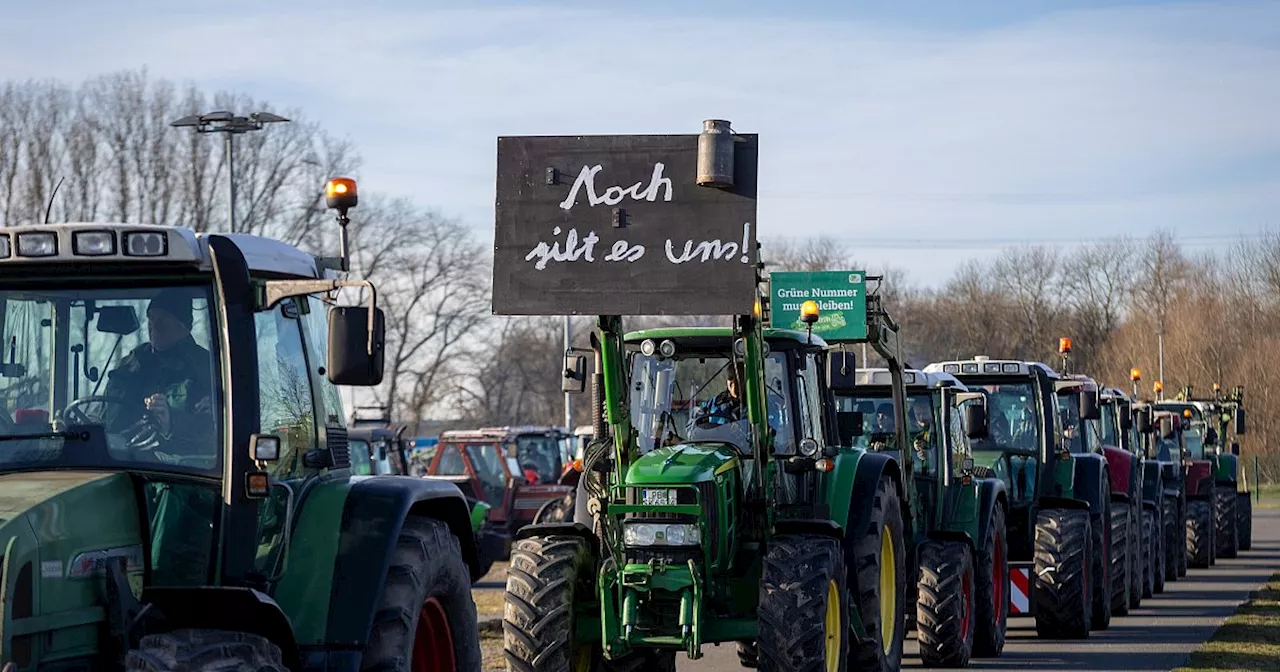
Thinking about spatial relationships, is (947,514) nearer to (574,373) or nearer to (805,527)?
(805,527)

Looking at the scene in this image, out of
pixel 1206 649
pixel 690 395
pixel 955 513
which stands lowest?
pixel 1206 649

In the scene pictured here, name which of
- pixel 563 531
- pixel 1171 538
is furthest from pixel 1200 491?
pixel 563 531

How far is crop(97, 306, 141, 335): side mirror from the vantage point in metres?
7.25

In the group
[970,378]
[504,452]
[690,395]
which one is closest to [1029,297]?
[504,452]

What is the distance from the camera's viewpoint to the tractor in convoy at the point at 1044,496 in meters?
16.4

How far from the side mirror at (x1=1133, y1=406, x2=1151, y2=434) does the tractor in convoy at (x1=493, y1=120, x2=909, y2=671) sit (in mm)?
14100

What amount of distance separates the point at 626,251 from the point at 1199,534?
64.2 feet

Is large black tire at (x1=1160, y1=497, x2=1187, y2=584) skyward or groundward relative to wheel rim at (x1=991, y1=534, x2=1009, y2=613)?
groundward

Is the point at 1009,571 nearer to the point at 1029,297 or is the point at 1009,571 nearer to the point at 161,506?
the point at 161,506

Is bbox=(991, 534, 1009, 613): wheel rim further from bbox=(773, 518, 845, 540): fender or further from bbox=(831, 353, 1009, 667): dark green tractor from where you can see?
bbox=(773, 518, 845, 540): fender

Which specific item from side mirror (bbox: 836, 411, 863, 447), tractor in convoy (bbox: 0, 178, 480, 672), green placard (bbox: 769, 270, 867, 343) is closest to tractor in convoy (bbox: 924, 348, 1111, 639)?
green placard (bbox: 769, 270, 867, 343)

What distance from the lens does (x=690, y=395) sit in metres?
11.4

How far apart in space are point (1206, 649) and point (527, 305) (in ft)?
23.6

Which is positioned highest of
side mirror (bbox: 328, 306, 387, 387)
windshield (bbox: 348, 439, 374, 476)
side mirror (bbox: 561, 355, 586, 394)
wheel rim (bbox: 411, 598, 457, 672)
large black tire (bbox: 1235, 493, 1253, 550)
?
side mirror (bbox: 328, 306, 387, 387)
